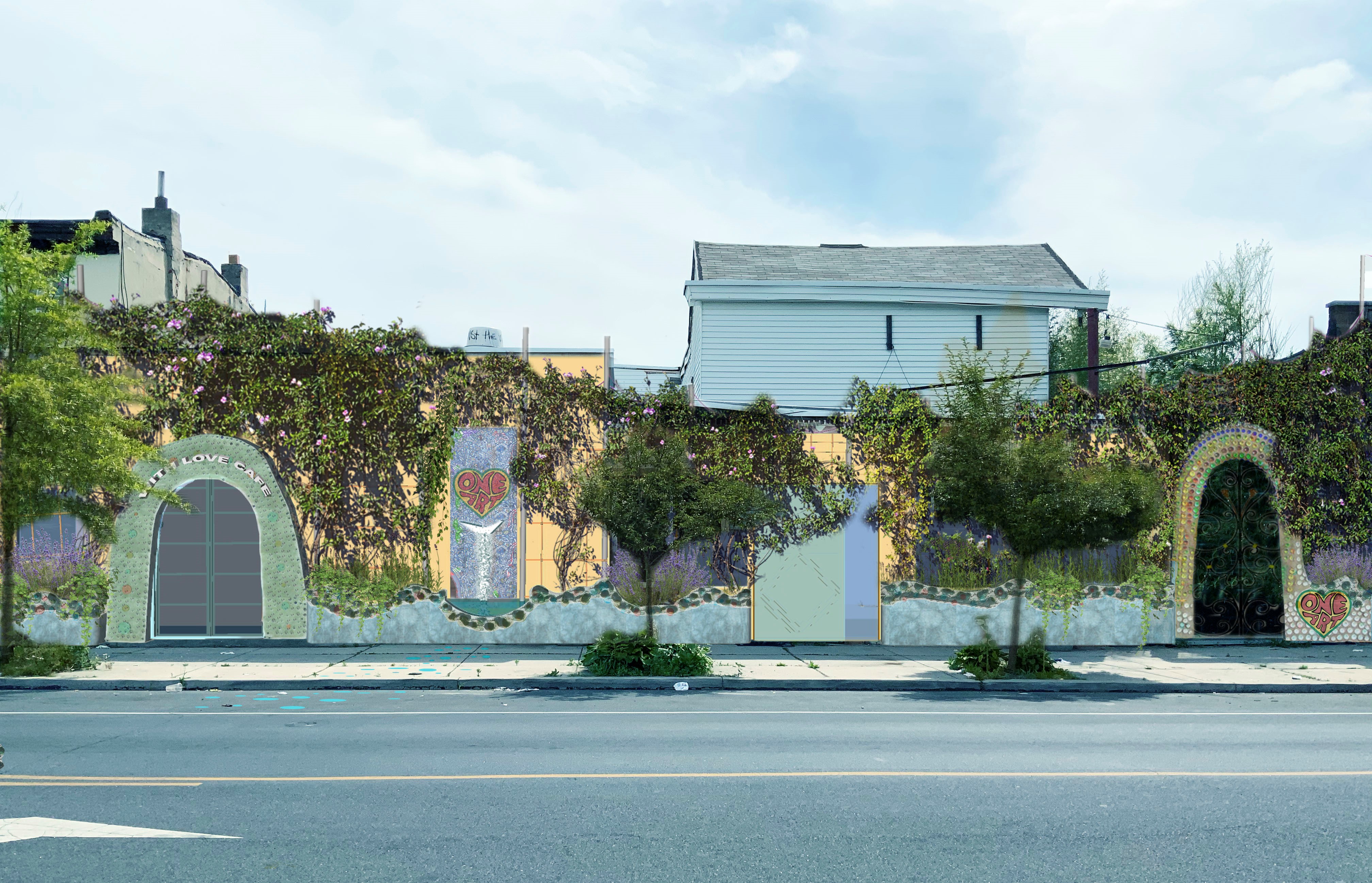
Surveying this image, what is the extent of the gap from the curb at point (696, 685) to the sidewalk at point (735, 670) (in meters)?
0.02

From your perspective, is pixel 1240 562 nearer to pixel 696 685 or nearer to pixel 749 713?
pixel 696 685

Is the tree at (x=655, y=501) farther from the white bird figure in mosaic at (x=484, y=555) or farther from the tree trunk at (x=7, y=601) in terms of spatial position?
the tree trunk at (x=7, y=601)

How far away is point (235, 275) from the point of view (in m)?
34.3

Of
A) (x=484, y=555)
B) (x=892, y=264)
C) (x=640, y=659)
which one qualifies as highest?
(x=892, y=264)

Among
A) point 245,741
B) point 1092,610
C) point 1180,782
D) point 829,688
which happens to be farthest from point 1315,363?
point 245,741

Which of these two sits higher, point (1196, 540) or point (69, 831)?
point (1196, 540)

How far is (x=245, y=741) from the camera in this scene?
9852 mm

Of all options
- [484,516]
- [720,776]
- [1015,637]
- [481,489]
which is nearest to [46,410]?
[481,489]

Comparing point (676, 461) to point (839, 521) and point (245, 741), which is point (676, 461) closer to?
point (839, 521)

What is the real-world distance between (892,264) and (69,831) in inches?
954

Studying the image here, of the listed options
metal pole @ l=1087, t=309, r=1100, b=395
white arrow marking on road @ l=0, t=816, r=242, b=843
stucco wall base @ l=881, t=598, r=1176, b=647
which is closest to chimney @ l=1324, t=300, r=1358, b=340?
metal pole @ l=1087, t=309, r=1100, b=395

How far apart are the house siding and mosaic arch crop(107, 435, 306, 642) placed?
34.2ft

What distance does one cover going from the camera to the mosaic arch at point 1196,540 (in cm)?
1891

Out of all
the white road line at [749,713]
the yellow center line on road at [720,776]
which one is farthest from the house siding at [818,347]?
the yellow center line on road at [720,776]
